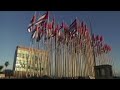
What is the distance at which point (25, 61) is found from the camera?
32188 mm
